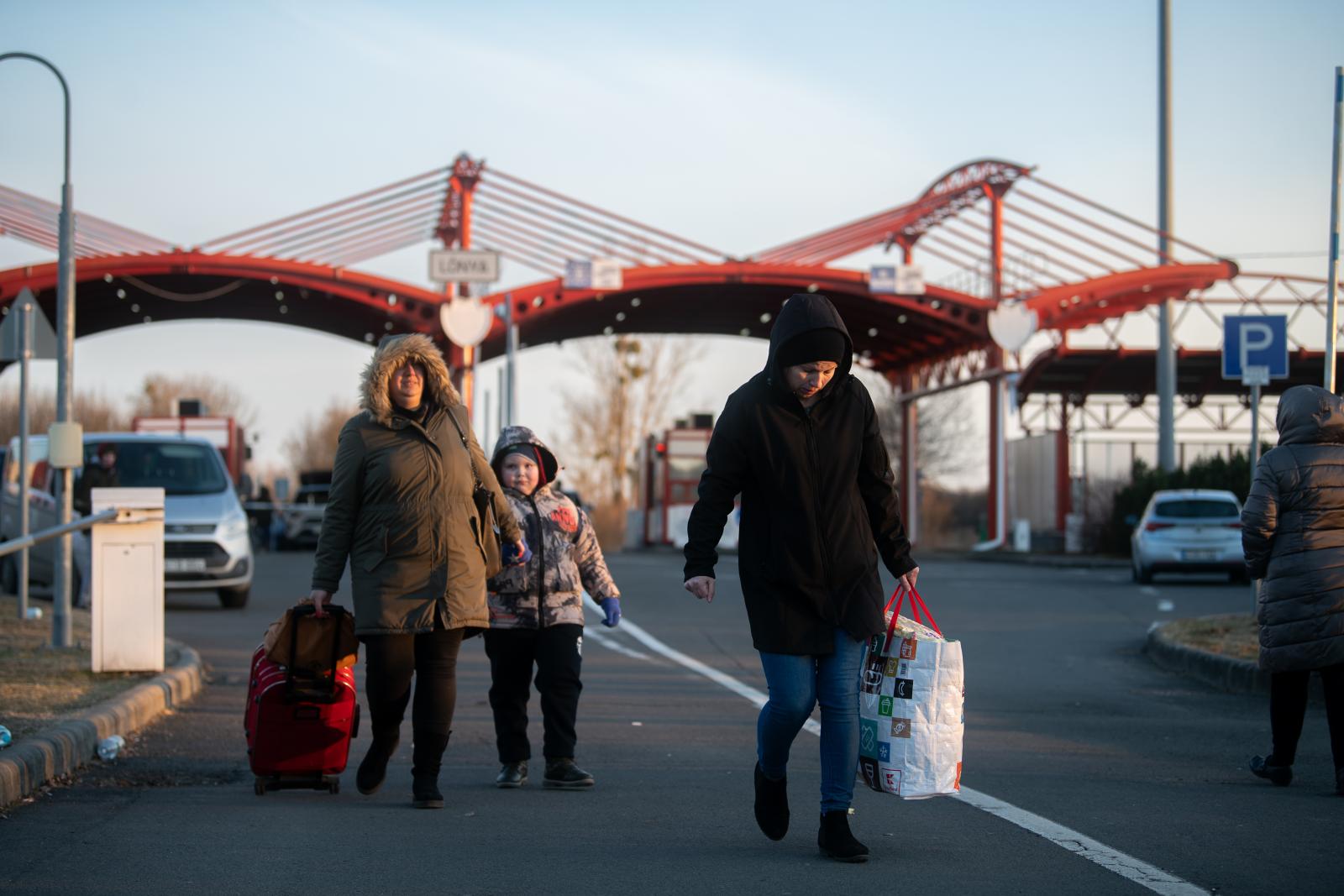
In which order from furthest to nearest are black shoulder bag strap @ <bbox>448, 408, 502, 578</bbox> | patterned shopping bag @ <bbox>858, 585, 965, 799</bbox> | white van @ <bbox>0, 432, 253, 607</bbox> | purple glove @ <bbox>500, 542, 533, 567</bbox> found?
white van @ <bbox>0, 432, 253, 607</bbox> < purple glove @ <bbox>500, 542, 533, 567</bbox> < black shoulder bag strap @ <bbox>448, 408, 502, 578</bbox> < patterned shopping bag @ <bbox>858, 585, 965, 799</bbox>

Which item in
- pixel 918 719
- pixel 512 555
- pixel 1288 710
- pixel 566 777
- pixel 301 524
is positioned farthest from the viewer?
pixel 301 524

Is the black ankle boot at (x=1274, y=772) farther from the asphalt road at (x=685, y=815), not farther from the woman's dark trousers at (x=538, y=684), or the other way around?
the woman's dark trousers at (x=538, y=684)

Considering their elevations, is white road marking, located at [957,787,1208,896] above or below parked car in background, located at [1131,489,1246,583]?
below

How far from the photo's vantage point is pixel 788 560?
550 centimetres

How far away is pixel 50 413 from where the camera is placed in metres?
79.2

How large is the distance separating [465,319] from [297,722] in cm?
3983

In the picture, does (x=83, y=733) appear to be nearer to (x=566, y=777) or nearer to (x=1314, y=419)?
(x=566, y=777)

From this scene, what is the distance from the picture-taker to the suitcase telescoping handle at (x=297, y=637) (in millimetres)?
6836

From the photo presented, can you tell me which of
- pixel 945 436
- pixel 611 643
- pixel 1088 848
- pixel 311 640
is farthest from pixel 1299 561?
pixel 945 436

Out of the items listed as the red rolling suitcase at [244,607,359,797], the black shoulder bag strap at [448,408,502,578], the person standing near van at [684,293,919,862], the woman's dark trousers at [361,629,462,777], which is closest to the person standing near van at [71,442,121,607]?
the red rolling suitcase at [244,607,359,797]

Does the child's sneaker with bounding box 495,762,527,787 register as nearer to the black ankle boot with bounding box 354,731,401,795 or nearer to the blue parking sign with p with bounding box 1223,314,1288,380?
the black ankle boot with bounding box 354,731,401,795

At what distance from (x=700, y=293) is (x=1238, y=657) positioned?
128 feet

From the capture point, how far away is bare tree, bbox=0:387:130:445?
7512 cm

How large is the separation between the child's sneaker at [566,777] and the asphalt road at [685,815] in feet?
0.27
